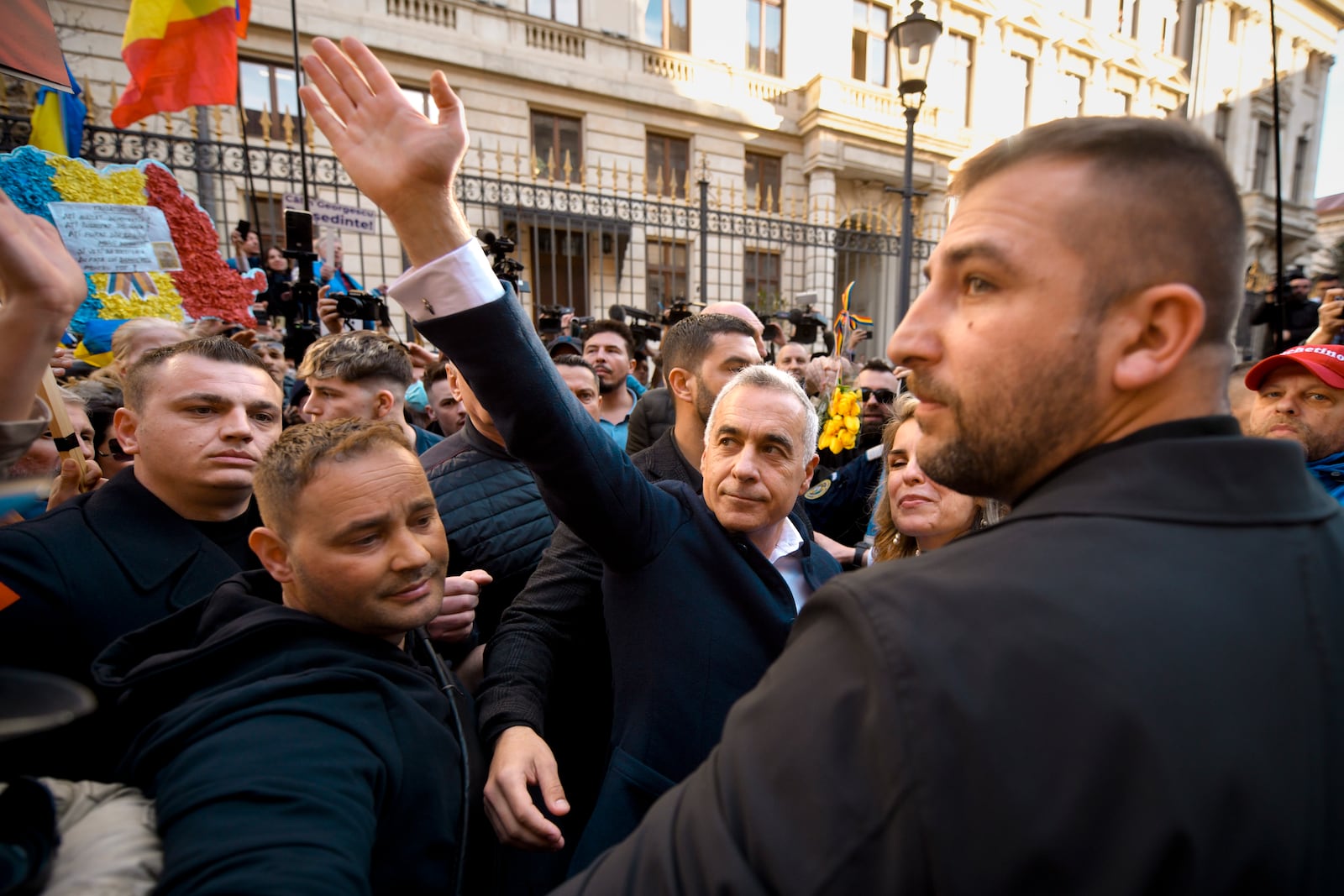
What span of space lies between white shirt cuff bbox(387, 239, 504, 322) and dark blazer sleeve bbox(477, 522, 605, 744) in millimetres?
793

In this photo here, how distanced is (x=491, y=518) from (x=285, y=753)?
4.60ft

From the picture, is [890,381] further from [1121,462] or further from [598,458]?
[1121,462]

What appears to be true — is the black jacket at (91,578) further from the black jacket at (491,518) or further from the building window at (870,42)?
the building window at (870,42)

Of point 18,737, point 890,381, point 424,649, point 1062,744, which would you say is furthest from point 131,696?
point 890,381

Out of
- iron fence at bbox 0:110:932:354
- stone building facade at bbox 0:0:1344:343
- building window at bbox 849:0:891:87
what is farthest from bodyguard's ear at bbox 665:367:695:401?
building window at bbox 849:0:891:87

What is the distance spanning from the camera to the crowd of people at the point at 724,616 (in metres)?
0.60

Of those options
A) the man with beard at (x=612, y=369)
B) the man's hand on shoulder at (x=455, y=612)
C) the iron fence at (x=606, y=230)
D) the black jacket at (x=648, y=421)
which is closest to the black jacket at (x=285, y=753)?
the man's hand on shoulder at (x=455, y=612)

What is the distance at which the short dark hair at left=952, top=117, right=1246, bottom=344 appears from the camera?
81 centimetres

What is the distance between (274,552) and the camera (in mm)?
1417

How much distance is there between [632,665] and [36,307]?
1.27 m

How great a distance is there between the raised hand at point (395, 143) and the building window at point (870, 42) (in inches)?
758

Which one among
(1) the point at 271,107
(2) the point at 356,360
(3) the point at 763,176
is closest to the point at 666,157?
(3) the point at 763,176

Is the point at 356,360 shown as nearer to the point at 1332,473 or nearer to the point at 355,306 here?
the point at 355,306

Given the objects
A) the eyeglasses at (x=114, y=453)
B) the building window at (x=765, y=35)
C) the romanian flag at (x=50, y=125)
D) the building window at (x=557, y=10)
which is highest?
the building window at (x=765, y=35)
